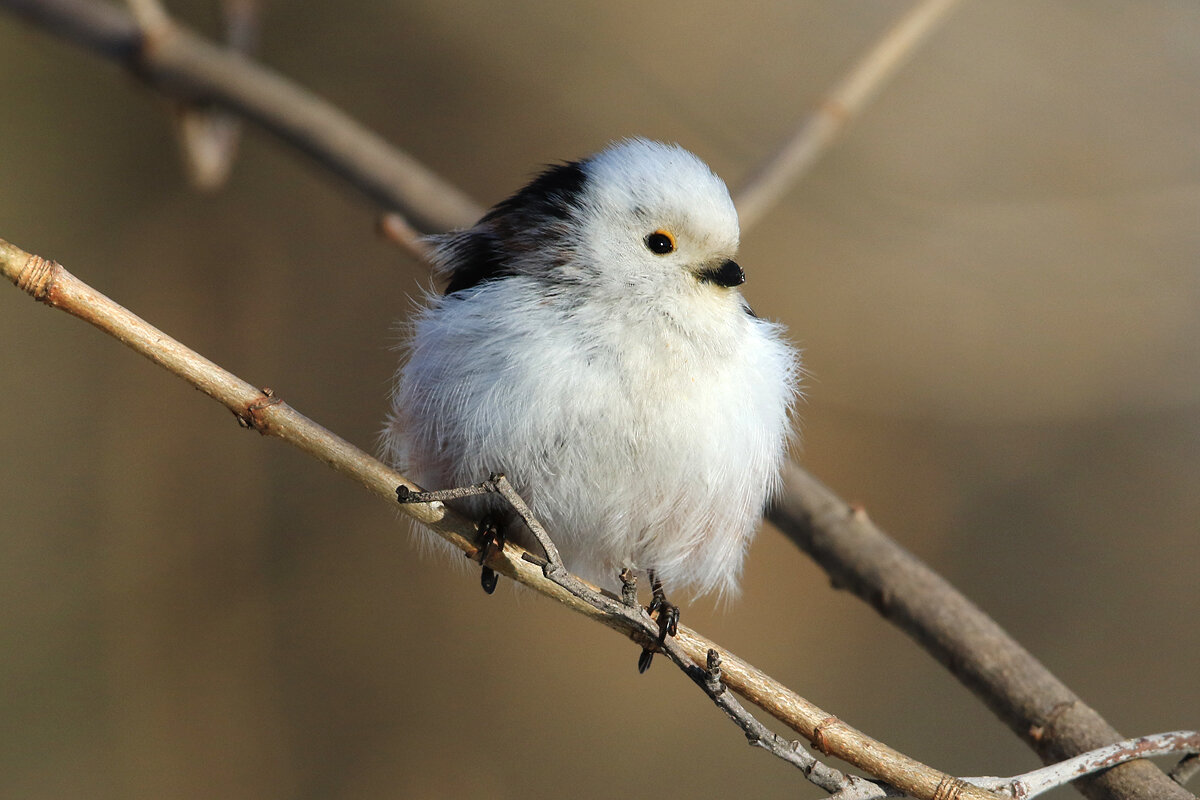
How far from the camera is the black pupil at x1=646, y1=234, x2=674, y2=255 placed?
60.4 inches

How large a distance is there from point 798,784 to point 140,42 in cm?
267

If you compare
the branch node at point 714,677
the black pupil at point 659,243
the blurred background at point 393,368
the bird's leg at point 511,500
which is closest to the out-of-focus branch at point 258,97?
the blurred background at point 393,368

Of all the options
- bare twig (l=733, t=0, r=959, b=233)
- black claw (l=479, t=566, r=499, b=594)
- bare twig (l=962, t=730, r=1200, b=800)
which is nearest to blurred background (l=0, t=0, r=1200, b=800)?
bare twig (l=733, t=0, r=959, b=233)

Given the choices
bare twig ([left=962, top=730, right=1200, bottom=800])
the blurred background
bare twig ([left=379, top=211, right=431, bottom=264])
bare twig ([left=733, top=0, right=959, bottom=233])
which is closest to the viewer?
bare twig ([left=962, top=730, right=1200, bottom=800])

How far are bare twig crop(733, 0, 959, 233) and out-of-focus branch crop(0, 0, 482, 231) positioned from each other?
2.18 ft

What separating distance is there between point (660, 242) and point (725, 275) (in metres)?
0.12

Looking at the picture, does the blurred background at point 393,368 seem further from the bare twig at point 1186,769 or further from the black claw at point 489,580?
the bare twig at point 1186,769

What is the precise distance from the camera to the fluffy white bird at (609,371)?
142cm

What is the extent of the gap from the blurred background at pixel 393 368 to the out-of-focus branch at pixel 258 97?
0.40 metres

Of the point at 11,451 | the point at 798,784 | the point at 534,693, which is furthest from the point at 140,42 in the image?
the point at 798,784

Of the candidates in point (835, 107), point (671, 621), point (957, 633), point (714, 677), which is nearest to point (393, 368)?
point (835, 107)

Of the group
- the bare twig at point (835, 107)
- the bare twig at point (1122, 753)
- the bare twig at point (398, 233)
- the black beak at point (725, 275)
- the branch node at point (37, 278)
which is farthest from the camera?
the bare twig at point (835, 107)

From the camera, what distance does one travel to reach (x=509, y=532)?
1.49 metres

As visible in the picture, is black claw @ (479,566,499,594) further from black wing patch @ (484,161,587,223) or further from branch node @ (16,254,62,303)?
branch node @ (16,254,62,303)
